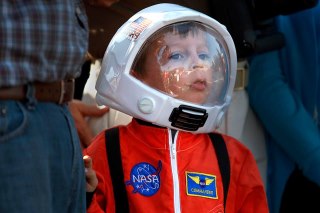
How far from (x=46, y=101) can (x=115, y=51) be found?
0.54 meters

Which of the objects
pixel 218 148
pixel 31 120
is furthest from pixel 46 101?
pixel 218 148

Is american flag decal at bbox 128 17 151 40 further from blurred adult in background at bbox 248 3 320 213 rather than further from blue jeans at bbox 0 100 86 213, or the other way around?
blurred adult in background at bbox 248 3 320 213

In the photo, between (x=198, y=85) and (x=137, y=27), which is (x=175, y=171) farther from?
(x=137, y=27)

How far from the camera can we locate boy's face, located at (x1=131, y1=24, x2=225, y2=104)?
1777 mm

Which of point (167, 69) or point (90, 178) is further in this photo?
point (167, 69)

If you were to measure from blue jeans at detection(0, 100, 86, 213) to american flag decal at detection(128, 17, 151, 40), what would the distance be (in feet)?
1.57

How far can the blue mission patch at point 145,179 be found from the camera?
5.75ft

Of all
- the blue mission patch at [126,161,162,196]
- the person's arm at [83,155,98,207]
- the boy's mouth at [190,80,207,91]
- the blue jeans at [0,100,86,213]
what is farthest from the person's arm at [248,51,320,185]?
the blue jeans at [0,100,86,213]

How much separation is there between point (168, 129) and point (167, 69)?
0.61 ft

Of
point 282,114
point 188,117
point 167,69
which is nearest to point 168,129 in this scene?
point 188,117

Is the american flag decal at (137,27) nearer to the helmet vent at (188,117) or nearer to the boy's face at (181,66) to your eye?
the boy's face at (181,66)

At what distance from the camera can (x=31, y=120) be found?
123 cm

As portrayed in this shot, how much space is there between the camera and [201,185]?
1763 mm

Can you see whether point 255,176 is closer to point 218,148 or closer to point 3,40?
point 218,148
